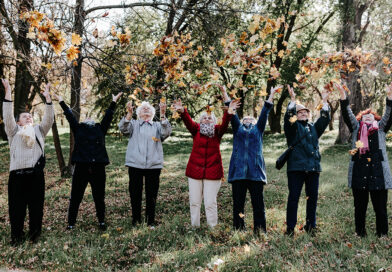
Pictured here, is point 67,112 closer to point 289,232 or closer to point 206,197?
point 206,197

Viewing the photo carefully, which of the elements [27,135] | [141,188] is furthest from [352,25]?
[27,135]

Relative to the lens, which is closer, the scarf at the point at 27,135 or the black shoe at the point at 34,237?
the scarf at the point at 27,135

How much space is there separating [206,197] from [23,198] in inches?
113

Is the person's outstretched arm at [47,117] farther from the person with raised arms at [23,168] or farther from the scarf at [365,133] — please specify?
the scarf at [365,133]

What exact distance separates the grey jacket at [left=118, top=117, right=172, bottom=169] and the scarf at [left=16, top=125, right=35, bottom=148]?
1.36m

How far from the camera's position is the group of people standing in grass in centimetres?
489

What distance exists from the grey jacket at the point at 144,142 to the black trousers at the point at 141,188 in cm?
13

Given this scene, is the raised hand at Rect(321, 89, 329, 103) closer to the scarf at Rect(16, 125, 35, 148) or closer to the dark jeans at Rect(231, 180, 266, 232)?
the dark jeans at Rect(231, 180, 266, 232)

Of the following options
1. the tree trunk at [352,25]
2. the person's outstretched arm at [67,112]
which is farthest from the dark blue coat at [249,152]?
the tree trunk at [352,25]

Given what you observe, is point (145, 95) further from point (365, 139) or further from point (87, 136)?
point (365, 139)

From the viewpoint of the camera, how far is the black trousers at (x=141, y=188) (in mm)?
5699

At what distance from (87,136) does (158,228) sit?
1.94 meters

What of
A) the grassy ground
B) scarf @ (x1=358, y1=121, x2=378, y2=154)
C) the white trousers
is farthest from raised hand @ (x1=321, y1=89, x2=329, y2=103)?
the white trousers

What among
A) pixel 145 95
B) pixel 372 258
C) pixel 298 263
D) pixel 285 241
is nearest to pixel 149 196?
pixel 145 95
